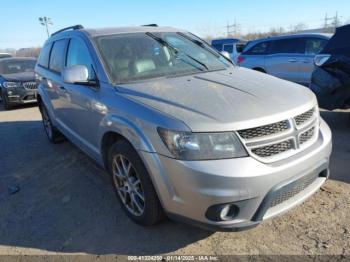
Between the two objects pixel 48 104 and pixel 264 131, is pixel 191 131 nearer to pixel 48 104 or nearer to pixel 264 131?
pixel 264 131

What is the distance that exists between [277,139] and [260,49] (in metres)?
7.88

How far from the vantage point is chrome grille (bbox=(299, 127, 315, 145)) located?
272 centimetres

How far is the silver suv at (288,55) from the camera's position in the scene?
8.56 metres

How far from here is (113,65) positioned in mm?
3436

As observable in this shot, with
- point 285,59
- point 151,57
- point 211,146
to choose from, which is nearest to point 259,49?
point 285,59

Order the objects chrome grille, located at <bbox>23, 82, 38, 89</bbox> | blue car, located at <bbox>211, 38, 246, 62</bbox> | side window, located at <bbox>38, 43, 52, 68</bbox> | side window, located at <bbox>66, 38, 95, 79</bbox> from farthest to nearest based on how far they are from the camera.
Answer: blue car, located at <bbox>211, 38, 246, 62</bbox> → chrome grille, located at <bbox>23, 82, 38, 89</bbox> → side window, located at <bbox>38, 43, 52, 68</bbox> → side window, located at <bbox>66, 38, 95, 79</bbox>

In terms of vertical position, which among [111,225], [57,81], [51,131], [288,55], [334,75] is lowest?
[111,225]

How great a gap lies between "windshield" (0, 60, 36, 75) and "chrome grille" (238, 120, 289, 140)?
1048 centimetres

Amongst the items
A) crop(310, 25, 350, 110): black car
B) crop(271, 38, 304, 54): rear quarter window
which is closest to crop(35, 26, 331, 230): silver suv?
crop(310, 25, 350, 110): black car

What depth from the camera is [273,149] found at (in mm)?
2514

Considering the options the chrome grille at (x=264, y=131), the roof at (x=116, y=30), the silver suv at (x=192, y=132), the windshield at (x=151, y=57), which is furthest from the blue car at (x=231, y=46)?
the chrome grille at (x=264, y=131)

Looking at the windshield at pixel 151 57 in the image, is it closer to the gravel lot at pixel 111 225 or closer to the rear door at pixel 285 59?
the gravel lot at pixel 111 225

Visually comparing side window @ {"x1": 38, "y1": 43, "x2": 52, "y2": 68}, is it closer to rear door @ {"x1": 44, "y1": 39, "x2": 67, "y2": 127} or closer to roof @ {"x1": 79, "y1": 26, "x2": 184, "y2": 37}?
rear door @ {"x1": 44, "y1": 39, "x2": 67, "y2": 127}

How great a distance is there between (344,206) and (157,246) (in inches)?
71.1
